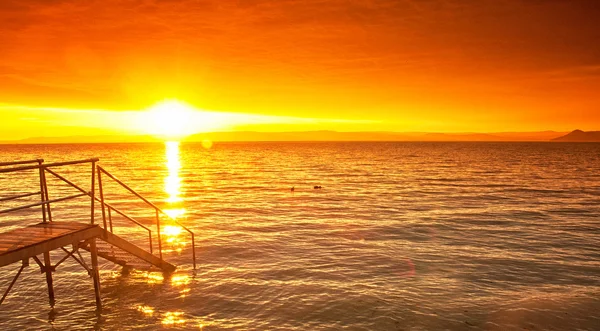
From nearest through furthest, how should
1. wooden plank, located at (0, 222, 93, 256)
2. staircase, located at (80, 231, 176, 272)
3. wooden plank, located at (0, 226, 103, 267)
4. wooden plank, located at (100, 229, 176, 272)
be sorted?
1. wooden plank, located at (0, 226, 103, 267)
2. wooden plank, located at (0, 222, 93, 256)
3. wooden plank, located at (100, 229, 176, 272)
4. staircase, located at (80, 231, 176, 272)

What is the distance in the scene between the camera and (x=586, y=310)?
12.9 m

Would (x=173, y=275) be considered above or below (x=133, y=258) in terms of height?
below

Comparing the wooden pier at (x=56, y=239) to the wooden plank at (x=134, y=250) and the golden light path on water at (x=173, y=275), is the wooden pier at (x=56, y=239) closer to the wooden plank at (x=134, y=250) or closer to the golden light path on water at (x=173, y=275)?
the wooden plank at (x=134, y=250)

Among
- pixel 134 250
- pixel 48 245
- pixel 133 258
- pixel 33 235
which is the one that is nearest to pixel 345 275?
pixel 134 250

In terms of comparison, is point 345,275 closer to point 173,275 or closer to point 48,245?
point 173,275

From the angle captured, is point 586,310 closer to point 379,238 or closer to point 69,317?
point 379,238

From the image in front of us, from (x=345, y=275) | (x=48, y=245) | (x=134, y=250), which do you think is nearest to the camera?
(x=48, y=245)

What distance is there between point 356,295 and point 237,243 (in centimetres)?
901

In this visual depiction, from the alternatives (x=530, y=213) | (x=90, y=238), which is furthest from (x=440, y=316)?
(x=530, y=213)

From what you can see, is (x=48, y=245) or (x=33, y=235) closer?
(x=48, y=245)

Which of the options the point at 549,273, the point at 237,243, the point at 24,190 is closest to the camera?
the point at 549,273


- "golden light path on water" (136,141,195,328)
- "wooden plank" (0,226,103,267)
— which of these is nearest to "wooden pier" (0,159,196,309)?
"wooden plank" (0,226,103,267)

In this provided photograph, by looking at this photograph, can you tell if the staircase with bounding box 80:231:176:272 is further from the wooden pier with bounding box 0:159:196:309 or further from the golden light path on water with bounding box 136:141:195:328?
the golden light path on water with bounding box 136:141:195:328

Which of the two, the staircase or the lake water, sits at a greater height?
the staircase
